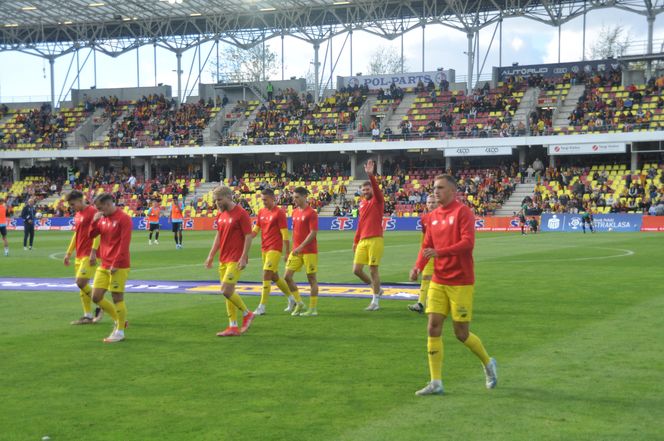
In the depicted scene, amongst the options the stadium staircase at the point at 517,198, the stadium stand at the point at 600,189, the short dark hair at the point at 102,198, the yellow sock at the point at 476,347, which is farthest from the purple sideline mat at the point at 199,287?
the stadium staircase at the point at 517,198

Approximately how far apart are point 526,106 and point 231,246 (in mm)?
48871

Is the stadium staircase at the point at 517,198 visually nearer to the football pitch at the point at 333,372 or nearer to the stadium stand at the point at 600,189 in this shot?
the stadium stand at the point at 600,189

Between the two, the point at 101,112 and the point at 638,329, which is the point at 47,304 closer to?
the point at 638,329

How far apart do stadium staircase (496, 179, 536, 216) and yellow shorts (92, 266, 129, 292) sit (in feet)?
132

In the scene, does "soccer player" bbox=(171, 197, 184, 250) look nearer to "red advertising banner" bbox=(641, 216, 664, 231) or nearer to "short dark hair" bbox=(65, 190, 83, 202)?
"short dark hair" bbox=(65, 190, 83, 202)

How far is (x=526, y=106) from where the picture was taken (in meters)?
56.9

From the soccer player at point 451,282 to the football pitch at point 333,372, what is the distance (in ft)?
1.07

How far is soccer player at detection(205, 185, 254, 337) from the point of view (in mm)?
10961

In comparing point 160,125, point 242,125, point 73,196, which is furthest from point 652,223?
point 160,125

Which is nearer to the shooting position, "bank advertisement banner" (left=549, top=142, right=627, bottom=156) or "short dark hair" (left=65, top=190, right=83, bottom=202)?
"short dark hair" (left=65, top=190, right=83, bottom=202)

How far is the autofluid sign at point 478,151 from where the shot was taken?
176 feet

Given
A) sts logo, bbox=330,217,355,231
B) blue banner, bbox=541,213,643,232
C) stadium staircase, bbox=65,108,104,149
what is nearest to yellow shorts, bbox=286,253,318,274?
blue banner, bbox=541,213,643,232

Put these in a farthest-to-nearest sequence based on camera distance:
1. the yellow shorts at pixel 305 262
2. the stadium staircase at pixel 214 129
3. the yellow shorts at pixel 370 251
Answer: the stadium staircase at pixel 214 129, the yellow shorts at pixel 370 251, the yellow shorts at pixel 305 262

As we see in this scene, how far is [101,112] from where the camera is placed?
236 feet
